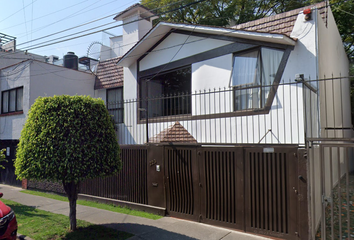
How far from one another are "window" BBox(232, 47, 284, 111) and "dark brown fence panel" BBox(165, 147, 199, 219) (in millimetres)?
2053

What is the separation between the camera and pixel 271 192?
5664 millimetres

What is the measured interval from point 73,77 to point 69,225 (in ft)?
30.0

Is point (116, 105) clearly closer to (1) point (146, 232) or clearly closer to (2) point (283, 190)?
(1) point (146, 232)

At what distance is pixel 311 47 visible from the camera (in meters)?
6.66

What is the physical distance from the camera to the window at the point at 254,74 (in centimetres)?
723

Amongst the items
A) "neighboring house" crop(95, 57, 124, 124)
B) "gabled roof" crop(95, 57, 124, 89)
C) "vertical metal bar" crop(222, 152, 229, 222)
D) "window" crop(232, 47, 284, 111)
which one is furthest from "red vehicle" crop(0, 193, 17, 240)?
"gabled roof" crop(95, 57, 124, 89)

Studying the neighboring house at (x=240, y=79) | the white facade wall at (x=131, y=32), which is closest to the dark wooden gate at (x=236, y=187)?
the neighboring house at (x=240, y=79)

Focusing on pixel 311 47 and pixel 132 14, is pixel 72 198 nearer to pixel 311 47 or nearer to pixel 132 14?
pixel 311 47

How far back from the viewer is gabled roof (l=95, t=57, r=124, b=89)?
1283cm

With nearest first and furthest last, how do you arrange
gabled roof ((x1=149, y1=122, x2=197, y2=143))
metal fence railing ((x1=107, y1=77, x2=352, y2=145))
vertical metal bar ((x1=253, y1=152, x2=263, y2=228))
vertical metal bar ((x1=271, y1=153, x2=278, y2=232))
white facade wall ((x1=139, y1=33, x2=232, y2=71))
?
1. vertical metal bar ((x1=271, y1=153, x2=278, y2=232))
2. vertical metal bar ((x1=253, y1=152, x2=263, y2=228))
3. metal fence railing ((x1=107, y1=77, x2=352, y2=145))
4. gabled roof ((x1=149, y1=122, x2=197, y2=143))
5. white facade wall ((x1=139, y1=33, x2=232, y2=71))

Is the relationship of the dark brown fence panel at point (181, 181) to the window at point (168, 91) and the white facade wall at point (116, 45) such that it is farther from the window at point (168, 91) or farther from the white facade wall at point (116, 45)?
the white facade wall at point (116, 45)

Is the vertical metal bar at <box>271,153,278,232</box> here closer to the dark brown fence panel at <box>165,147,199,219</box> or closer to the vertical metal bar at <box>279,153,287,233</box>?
the vertical metal bar at <box>279,153,287,233</box>

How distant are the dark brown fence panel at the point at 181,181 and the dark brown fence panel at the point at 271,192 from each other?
1.44m

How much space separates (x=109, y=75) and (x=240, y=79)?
7.81m
